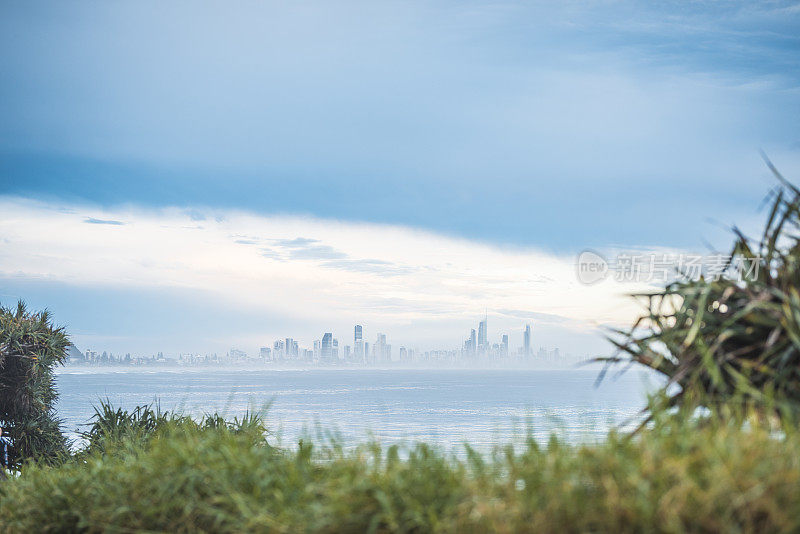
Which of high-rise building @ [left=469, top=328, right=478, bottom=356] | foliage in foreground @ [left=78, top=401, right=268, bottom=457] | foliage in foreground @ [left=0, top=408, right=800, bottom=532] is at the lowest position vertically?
high-rise building @ [left=469, top=328, right=478, bottom=356]

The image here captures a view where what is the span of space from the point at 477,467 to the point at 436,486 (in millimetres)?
181

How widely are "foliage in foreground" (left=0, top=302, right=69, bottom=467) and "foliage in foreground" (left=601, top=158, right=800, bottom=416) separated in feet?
32.5

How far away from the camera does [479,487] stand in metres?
2.68

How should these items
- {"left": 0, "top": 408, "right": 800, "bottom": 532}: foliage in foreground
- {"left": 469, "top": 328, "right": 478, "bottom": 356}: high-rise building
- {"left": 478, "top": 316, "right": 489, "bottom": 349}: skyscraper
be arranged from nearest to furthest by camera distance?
{"left": 0, "top": 408, "right": 800, "bottom": 532}: foliage in foreground → {"left": 478, "top": 316, "right": 489, "bottom": 349}: skyscraper → {"left": 469, "top": 328, "right": 478, "bottom": 356}: high-rise building

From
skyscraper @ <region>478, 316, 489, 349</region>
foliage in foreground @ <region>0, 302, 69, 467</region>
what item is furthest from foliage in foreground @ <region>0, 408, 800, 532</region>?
skyscraper @ <region>478, 316, 489, 349</region>

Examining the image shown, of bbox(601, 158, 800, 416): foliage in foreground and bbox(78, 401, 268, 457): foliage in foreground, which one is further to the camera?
bbox(78, 401, 268, 457): foliage in foreground

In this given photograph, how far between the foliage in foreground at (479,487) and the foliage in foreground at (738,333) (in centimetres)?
33

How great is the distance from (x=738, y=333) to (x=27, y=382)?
10.7 m

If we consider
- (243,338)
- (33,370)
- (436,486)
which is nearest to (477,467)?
(436,486)

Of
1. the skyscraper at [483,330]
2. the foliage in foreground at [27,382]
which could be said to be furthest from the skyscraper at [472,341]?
the foliage in foreground at [27,382]

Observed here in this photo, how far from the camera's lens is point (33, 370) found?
1116 cm

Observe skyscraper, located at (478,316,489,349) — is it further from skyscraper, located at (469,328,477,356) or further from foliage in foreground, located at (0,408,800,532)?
foliage in foreground, located at (0,408,800,532)

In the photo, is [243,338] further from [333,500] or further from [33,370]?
[333,500]

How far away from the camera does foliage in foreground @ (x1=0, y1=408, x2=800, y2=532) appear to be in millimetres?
2361
